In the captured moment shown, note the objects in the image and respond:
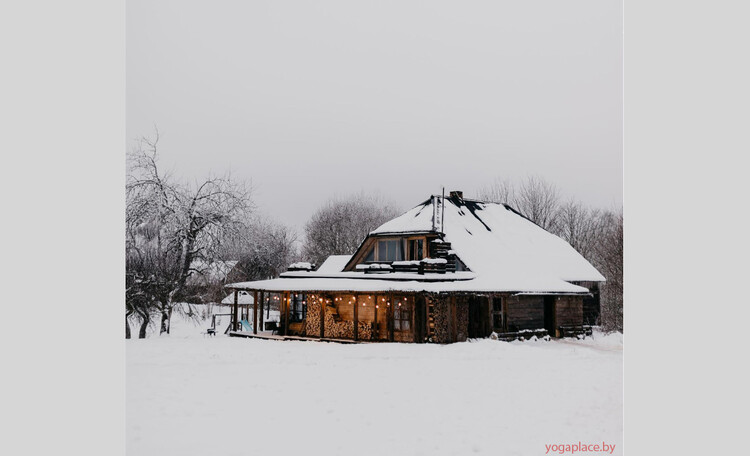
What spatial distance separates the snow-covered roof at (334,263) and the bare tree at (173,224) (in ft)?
22.4

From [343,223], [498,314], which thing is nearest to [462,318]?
[498,314]

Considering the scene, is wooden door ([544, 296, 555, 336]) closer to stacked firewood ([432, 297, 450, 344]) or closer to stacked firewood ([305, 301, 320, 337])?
stacked firewood ([432, 297, 450, 344])

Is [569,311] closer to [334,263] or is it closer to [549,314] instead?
[549,314]

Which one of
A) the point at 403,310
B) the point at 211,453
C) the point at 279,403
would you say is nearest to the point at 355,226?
the point at 403,310

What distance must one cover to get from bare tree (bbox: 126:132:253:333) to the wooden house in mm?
1951

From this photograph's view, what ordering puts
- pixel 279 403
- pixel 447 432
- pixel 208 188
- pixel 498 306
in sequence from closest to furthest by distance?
pixel 447 432 < pixel 279 403 < pixel 208 188 < pixel 498 306

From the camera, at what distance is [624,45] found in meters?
10.2

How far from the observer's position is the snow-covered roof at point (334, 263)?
2783 centimetres

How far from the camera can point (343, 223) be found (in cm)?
2884

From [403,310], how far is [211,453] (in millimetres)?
12732

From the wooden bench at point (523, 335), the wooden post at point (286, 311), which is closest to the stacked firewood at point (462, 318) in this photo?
the wooden bench at point (523, 335)

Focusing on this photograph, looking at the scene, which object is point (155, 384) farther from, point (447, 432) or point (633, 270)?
point (633, 270)

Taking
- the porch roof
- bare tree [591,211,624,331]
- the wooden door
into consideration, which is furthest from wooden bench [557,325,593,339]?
the porch roof

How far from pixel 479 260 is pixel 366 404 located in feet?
38.1
